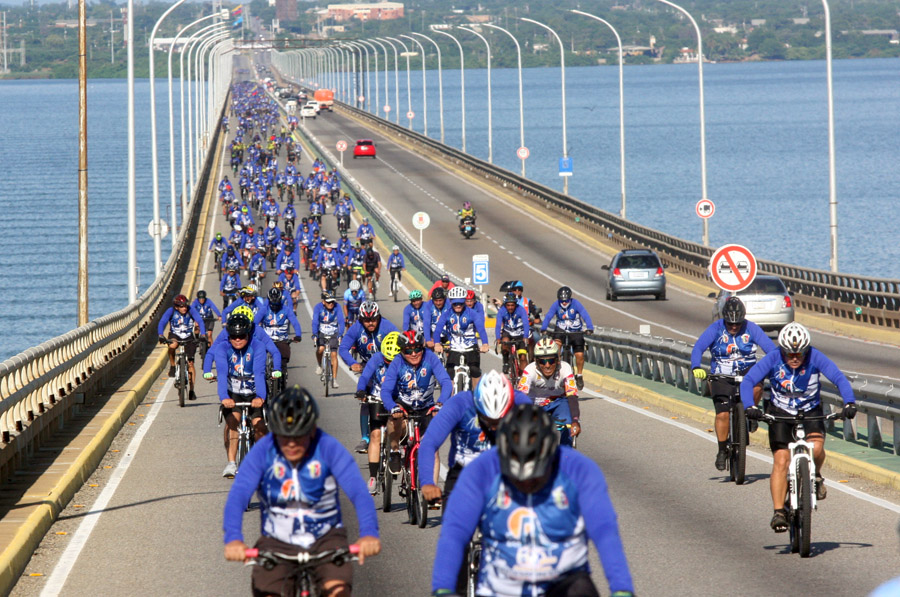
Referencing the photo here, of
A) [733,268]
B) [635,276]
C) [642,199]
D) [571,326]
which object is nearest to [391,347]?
[733,268]

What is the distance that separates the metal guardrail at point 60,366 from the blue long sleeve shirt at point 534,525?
9187 millimetres

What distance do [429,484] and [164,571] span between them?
3.32 metres

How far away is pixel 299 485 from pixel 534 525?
1.66 metres

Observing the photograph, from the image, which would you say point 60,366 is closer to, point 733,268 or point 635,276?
point 733,268

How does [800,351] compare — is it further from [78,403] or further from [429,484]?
[78,403]

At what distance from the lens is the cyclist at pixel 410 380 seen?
12.9m

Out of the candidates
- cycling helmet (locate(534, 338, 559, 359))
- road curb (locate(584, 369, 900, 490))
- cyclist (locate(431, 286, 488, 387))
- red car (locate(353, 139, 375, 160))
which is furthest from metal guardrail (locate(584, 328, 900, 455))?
red car (locate(353, 139, 375, 160))

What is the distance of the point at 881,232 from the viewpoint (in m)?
95.1

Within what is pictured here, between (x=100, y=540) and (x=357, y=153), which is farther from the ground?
(x=357, y=153)

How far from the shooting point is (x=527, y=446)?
18.3ft

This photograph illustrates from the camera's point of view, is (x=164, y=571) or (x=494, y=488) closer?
(x=494, y=488)

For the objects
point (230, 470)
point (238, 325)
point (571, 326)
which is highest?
point (238, 325)

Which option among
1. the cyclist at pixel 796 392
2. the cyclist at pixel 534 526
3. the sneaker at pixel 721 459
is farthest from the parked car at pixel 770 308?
the cyclist at pixel 534 526

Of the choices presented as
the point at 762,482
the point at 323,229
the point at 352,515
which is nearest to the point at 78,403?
the point at 352,515
